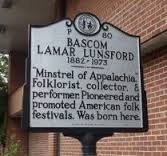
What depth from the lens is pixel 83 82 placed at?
483 cm

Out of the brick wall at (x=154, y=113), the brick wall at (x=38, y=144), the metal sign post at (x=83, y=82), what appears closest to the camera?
the metal sign post at (x=83, y=82)

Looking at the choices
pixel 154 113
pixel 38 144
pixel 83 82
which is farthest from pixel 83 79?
pixel 38 144

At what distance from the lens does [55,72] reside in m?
4.77

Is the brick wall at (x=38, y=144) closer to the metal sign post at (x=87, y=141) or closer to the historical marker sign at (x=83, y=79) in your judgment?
the historical marker sign at (x=83, y=79)

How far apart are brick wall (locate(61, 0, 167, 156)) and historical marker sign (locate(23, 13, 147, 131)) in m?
2.36

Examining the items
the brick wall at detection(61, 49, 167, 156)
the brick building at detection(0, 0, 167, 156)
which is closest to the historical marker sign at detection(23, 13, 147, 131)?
the brick building at detection(0, 0, 167, 156)

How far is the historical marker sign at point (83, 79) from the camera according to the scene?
15.3ft

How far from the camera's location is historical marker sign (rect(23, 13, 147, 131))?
15.3ft

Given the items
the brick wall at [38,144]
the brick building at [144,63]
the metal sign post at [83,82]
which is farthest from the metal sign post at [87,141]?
the brick wall at [38,144]

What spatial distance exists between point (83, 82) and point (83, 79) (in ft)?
0.09

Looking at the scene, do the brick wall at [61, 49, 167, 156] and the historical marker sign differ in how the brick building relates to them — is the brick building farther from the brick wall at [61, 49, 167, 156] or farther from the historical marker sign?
the historical marker sign

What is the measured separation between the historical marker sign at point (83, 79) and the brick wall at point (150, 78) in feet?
7.75

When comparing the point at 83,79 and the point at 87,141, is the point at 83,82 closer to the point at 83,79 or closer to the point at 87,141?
the point at 83,79

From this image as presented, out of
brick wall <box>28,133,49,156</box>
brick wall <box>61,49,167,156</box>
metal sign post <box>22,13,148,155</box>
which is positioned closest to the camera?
metal sign post <box>22,13,148,155</box>
